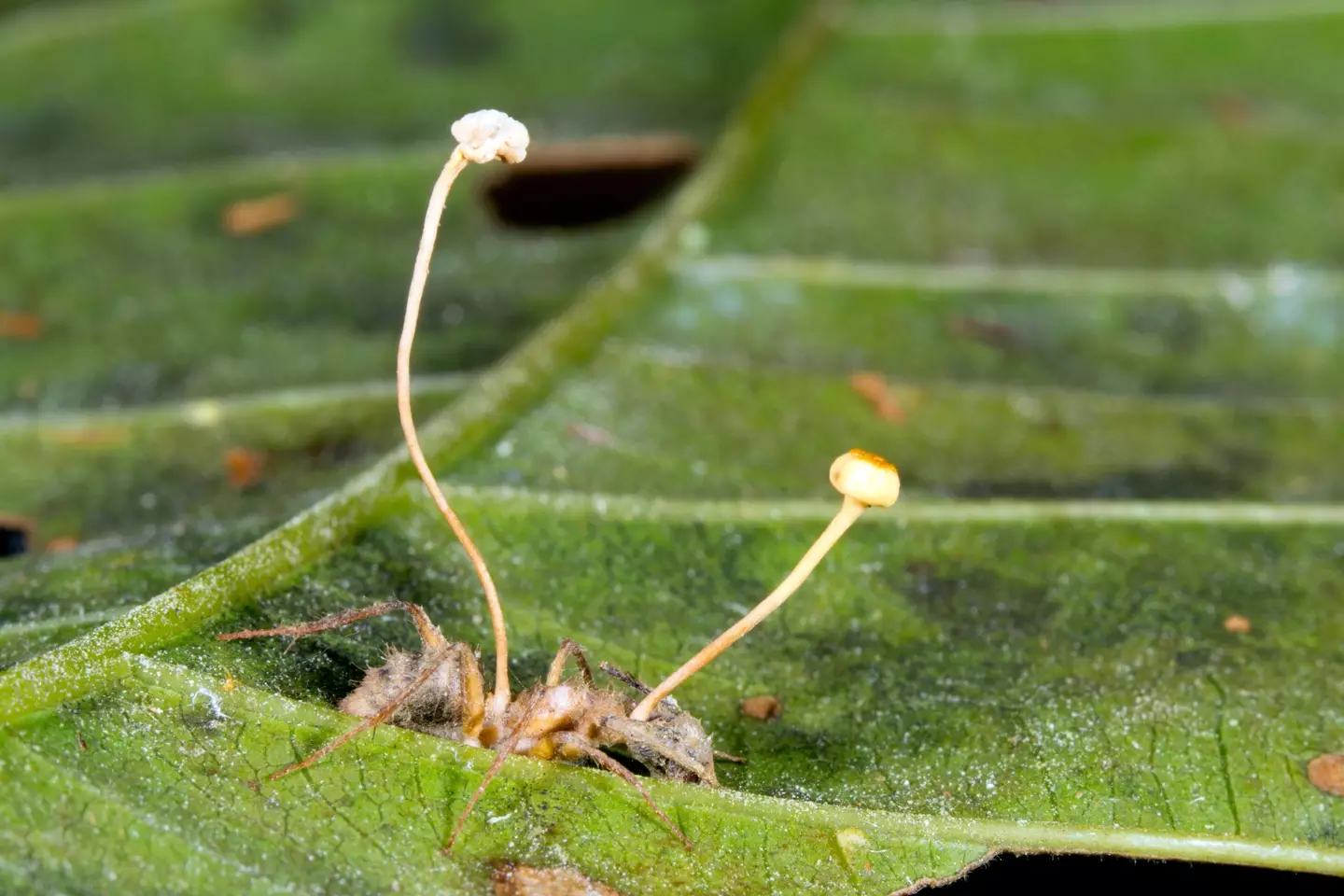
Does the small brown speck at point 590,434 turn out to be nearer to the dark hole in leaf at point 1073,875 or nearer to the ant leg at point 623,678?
the ant leg at point 623,678

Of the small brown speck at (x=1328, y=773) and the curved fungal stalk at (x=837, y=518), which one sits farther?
the small brown speck at (x=1328, y=773)

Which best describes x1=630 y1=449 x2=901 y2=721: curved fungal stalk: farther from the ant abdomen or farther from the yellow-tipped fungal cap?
the ant abdomen

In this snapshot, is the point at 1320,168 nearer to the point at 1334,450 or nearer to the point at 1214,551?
the point at 1334,450

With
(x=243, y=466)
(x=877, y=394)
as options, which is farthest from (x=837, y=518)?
(x=243, y=466)

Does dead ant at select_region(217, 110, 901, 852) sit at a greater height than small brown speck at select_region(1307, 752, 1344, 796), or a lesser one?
greater

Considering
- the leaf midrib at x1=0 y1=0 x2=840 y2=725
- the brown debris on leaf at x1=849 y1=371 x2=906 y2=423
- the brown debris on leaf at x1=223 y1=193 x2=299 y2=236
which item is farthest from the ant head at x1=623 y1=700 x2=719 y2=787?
the brown debris on leaf at x1=223 y1=193 x2=299 y2=236

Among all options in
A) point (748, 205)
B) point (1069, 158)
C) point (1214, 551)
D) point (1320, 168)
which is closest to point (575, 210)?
point (748, 205)

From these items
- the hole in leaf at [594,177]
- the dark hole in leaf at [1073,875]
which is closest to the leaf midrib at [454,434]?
the hole in leaf at [594,177]
